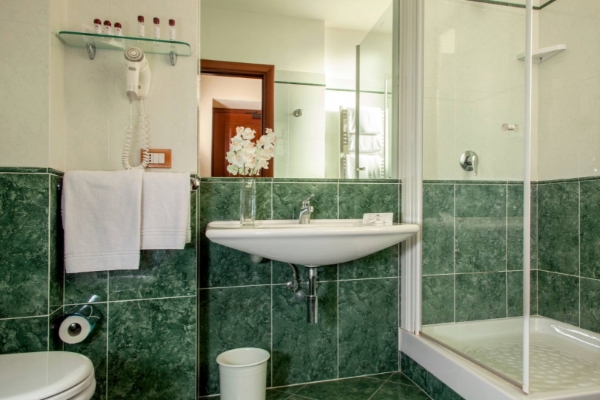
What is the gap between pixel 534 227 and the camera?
6.33ft

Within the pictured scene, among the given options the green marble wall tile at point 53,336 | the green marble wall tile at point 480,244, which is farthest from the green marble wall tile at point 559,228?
the green marble wall tile at point 53,336

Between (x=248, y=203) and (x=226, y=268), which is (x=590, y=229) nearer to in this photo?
(x=248, y=203)

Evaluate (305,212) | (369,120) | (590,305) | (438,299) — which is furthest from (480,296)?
(369,120)

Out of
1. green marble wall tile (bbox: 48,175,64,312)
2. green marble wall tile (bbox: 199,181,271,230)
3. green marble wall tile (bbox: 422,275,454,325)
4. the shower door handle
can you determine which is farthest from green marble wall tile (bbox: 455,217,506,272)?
green marble wall tile (bbox: 48,175,64,312)

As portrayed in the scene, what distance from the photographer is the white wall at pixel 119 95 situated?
1476 mm

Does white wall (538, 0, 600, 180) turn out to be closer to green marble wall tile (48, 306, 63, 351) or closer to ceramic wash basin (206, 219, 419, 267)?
ceramic wash basin (206, 219, 419, 267)

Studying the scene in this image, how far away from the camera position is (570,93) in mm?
1942

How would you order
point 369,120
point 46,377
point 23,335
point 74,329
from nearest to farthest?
point 46,377 → point 23,335 → point 74,329 → point 369,120

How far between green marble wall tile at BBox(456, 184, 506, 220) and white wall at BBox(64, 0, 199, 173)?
1.16m

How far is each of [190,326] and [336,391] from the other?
763 mm

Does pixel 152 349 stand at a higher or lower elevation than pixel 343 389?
higher

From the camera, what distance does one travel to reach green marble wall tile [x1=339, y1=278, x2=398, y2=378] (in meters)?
1.87

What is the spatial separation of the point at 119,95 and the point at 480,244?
5.32ft

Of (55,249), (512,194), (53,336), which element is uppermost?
(512,194)
